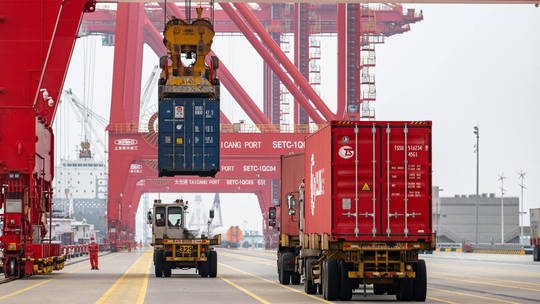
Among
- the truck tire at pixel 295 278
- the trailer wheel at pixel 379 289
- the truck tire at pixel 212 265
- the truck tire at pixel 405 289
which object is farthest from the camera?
the truck tire at pixel 212 265

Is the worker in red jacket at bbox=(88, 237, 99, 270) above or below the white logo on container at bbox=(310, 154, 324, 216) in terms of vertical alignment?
below

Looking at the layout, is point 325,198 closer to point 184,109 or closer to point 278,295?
point 278,295

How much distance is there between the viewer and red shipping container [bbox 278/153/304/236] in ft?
106

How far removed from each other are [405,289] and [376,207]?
6.12 ft

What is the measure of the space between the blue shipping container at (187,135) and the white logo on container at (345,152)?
21.8m

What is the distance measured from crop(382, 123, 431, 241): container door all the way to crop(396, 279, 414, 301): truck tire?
42.6 inches

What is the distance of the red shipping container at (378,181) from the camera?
24.5 meters

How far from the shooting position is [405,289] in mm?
25031

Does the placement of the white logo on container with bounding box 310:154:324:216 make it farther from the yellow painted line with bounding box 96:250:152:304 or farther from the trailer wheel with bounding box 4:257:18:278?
the trailer wheel with bounding box 4:257:18:278

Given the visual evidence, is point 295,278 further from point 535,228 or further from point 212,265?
point 535,228

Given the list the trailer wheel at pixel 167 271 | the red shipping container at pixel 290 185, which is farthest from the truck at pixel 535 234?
the red shipping container at pixel 290 185

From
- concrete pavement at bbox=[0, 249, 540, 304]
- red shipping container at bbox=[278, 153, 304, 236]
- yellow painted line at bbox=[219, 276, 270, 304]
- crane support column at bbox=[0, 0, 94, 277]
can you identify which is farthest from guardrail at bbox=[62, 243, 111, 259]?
red shipping container at bbox=[278, 153, 304, 236]

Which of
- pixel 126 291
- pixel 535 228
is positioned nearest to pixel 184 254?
pixel 126 291

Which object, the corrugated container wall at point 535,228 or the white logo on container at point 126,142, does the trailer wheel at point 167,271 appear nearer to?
the corrugated container wall at point 535,228
